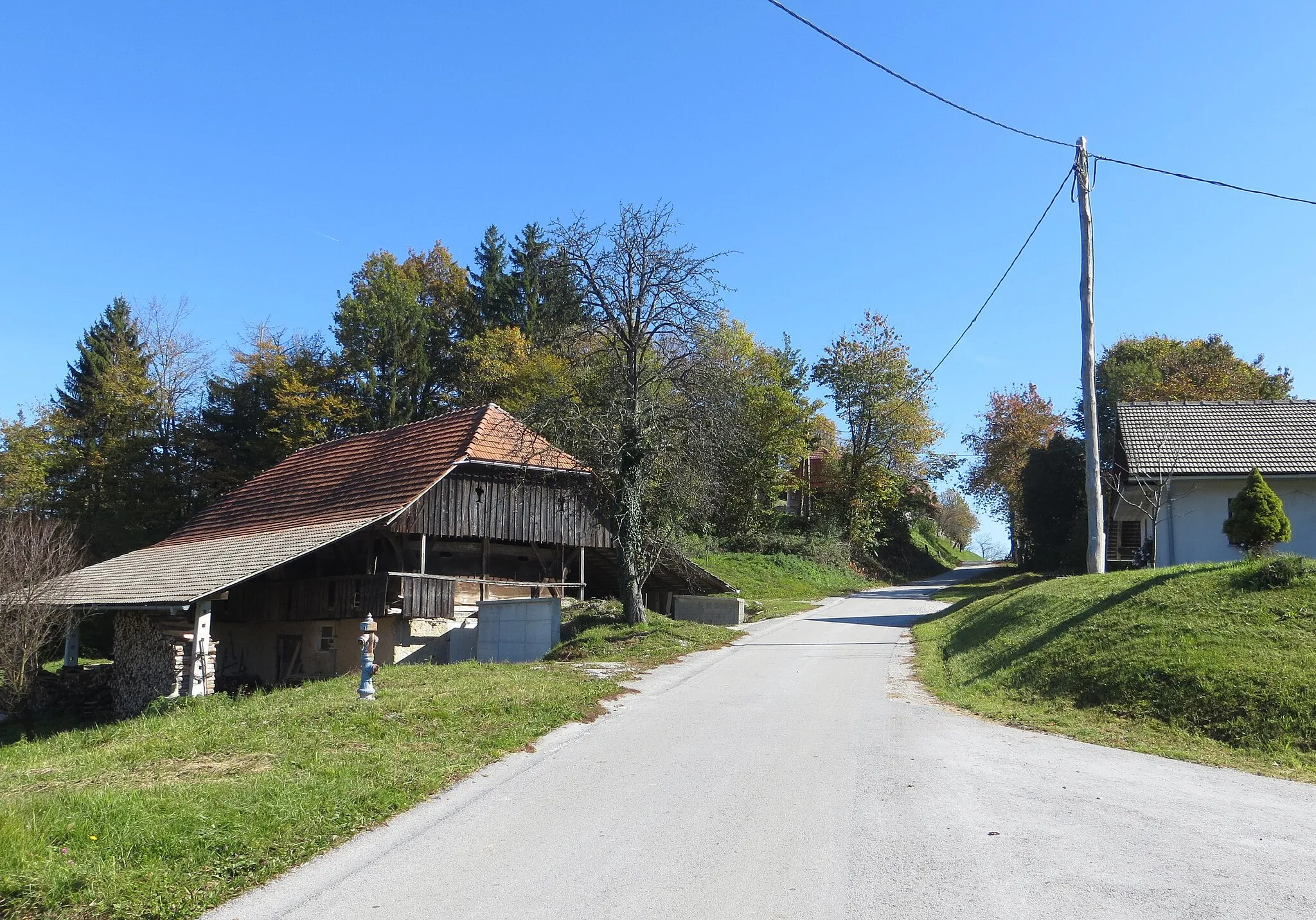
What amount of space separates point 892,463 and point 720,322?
1292 inches

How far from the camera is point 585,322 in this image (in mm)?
20234

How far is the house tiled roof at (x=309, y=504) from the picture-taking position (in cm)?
2017

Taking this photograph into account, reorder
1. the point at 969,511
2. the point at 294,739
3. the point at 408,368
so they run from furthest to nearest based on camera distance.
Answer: the point at 969,511 < the point at 408,368 < the point at 294,739

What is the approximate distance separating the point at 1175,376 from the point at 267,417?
3992cm

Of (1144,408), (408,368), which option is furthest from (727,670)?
(408,368)

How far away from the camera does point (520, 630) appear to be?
805 inches

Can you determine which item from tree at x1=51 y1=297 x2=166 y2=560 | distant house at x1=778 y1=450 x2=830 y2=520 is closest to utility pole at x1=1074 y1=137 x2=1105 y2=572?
distant house at x1=778 y1=450 x2=830 y2=520

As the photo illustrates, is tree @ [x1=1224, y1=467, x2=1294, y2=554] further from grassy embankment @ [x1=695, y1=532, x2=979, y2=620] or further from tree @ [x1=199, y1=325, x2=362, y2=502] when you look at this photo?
tree @ [x1=199, y1=325, x2=362, y2=502]

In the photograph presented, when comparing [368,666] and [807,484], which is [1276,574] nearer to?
[368,666]

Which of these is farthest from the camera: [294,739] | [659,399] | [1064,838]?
[659,399]

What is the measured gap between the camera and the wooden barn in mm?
21562

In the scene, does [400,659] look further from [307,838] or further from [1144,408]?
[1144,408]

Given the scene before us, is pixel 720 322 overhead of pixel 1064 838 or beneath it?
overhead

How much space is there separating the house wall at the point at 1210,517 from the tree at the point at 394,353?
95.3ft
